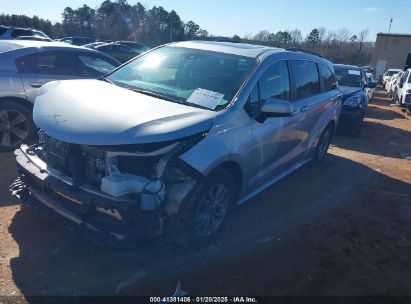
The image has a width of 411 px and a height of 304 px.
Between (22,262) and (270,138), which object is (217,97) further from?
(22,262)

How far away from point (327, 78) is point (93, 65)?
4115 mm

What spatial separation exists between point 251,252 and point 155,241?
1182 mm

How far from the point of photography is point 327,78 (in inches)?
253

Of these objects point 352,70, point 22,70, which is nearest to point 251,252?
point 22,70

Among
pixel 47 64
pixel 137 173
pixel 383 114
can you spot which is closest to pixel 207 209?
pixel 137 173

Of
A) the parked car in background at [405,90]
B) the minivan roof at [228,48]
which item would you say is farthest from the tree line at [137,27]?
the minivan roof at [228,48]

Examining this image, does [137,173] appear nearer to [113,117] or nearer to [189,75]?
[113,117]

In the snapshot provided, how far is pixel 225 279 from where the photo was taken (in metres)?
3.47

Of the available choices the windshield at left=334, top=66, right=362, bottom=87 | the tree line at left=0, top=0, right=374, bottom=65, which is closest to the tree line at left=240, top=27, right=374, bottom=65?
the tree line at left=0, top=0, right=374, bottom=65

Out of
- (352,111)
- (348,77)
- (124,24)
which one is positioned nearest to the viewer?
(352,111)

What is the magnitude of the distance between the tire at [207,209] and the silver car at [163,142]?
0.04ft

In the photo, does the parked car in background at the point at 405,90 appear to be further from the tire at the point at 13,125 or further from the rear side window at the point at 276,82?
the tire at the point at 13,125

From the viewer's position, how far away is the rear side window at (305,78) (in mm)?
5082

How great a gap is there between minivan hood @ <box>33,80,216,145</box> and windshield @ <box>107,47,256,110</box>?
0.24m
